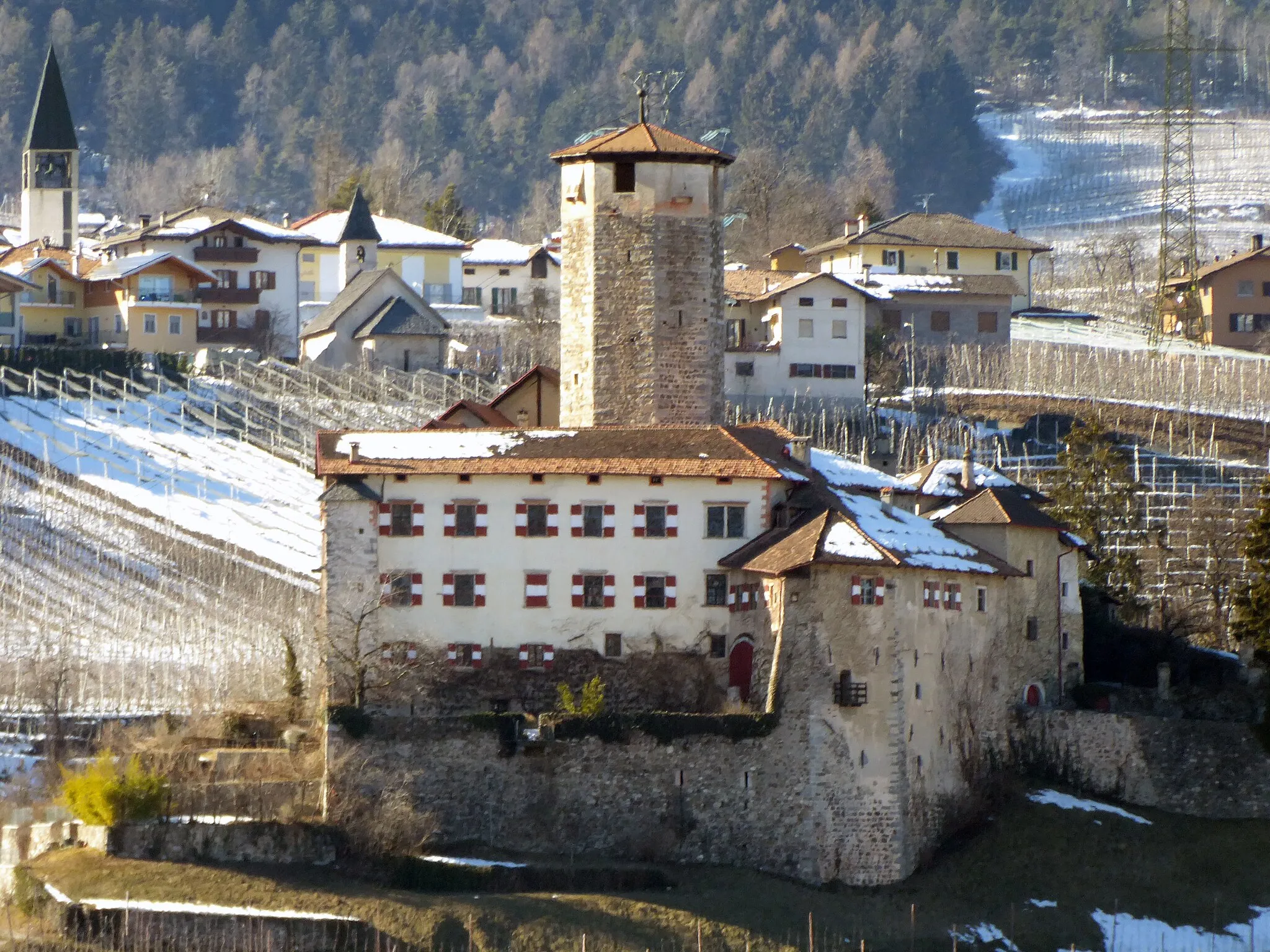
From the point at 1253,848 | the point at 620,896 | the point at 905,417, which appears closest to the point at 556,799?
the point at 620,896

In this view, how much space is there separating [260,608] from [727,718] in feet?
54.0

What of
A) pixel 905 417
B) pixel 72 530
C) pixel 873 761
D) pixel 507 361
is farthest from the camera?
pixel 507 361

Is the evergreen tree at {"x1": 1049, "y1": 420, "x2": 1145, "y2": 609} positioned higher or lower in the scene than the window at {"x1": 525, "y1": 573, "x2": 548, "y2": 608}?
higher

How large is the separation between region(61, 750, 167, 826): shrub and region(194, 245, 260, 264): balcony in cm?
5324

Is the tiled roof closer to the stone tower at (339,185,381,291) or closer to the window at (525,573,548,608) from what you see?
the window at (525,573,548,608)

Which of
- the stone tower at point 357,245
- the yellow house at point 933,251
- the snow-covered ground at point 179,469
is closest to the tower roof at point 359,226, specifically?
the stone tower at point 357,245

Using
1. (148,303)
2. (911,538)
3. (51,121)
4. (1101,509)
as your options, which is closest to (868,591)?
(911,538)

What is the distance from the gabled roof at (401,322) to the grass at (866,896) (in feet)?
139

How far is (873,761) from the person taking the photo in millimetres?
58750

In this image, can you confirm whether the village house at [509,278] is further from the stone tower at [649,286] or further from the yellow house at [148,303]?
the stone tower at [649,286]

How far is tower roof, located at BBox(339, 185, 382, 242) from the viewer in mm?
118562

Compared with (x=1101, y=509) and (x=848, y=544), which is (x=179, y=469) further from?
(x=848, y=544)

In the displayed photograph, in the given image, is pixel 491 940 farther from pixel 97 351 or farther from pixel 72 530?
pixel 97 351

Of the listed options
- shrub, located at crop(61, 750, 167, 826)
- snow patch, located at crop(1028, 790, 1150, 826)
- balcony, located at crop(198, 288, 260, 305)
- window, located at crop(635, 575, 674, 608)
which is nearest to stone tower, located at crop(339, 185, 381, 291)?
balcony, located at crop(198, 288, 260, 305)
